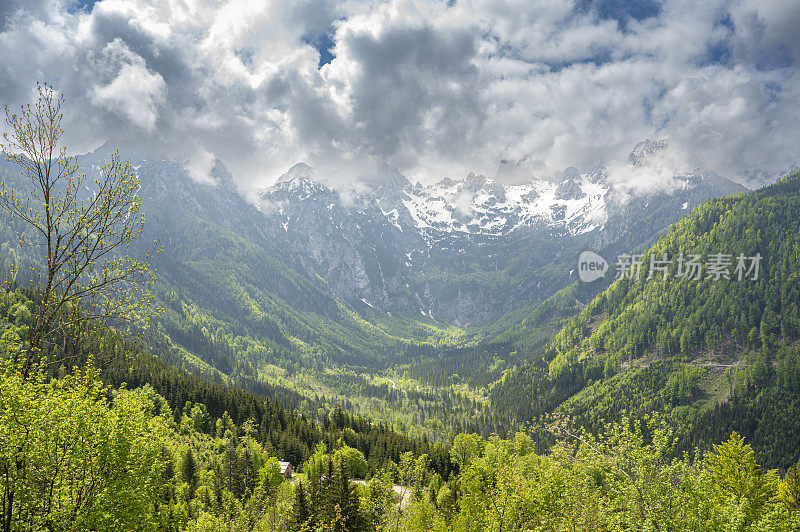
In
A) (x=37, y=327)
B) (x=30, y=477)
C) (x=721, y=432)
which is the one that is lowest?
(x=721, y=432)

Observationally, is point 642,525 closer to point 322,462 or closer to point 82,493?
point 82,493

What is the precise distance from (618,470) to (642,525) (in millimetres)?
3292

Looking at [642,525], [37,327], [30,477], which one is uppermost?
[37,327]

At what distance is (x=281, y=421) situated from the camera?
125 meters

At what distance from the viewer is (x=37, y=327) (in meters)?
17.6

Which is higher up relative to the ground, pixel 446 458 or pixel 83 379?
pixel 83 379

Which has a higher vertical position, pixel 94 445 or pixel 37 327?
pixel 37 327

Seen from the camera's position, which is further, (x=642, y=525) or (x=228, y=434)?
(x=228, y=434)

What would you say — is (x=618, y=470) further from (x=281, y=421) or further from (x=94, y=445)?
(x=281, y=421)

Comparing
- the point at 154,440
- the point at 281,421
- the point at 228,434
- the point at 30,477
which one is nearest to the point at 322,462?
the point at 228,434

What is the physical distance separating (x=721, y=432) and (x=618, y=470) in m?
195

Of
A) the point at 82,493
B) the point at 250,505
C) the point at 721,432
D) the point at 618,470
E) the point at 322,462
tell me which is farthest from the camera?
the point at 721,432

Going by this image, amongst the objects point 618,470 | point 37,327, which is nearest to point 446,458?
point 618,470

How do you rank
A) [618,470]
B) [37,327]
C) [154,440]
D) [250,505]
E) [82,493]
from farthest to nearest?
1. [250,505]
2. [618,470]
3. [154,440]
4. [82,493]
5. [37,327]
